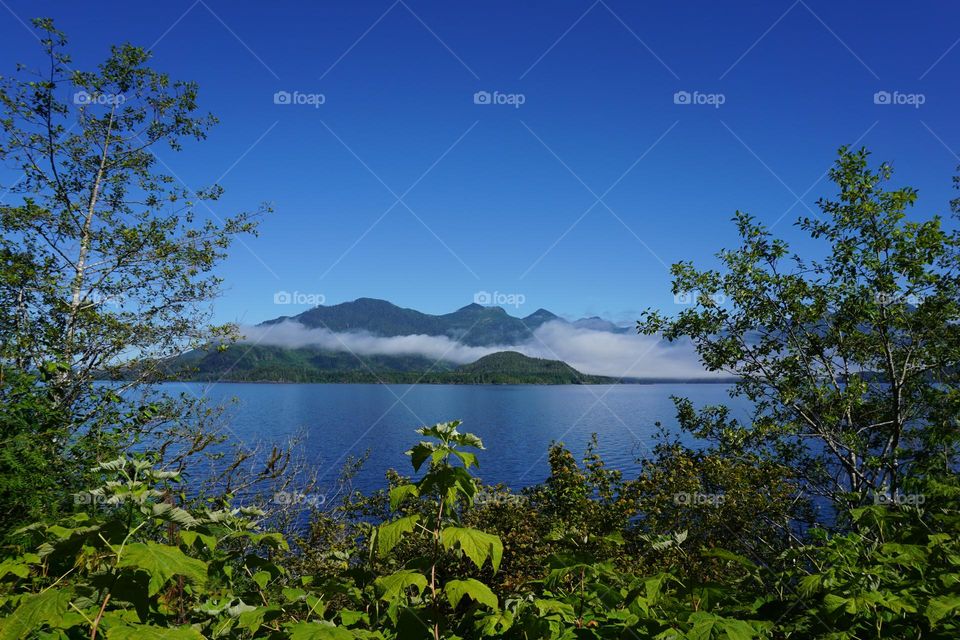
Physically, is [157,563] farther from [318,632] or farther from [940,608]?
[940,608]

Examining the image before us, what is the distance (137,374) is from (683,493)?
39.3 feet

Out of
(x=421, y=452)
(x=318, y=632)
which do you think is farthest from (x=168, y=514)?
(x=421, y=452)

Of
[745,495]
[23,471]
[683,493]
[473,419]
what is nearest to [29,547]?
[23,471]

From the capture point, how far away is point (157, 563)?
1632 millimetres

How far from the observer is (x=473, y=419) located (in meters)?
109

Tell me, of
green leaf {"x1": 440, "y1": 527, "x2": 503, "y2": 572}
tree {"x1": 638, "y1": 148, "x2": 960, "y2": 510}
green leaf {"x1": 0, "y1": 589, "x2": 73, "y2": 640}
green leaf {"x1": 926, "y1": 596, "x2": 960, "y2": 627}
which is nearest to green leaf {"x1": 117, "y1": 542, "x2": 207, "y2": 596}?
green leaf {"x1": 0, "y1": 589, "x2": 73, "y2": 640}

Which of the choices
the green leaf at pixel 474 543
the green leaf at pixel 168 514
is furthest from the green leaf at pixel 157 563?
the green leaf at pixel 474 543

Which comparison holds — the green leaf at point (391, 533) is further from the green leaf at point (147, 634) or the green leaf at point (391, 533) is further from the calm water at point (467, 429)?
the calm water at point (467, 429)

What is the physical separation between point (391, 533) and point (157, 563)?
785mm

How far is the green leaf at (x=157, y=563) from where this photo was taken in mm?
1611

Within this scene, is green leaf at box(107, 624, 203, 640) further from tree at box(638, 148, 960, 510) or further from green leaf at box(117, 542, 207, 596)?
tree at box(638, 148, 960, 510)

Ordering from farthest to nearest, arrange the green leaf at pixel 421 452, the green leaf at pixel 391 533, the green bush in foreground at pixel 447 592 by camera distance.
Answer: the green leaf at pixel 421 452 → the green leaf at pixel 391 533 → the green bush in foreground at pixel 447 592

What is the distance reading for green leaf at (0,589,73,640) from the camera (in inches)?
66.8

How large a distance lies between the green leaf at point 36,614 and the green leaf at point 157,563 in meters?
0.33
